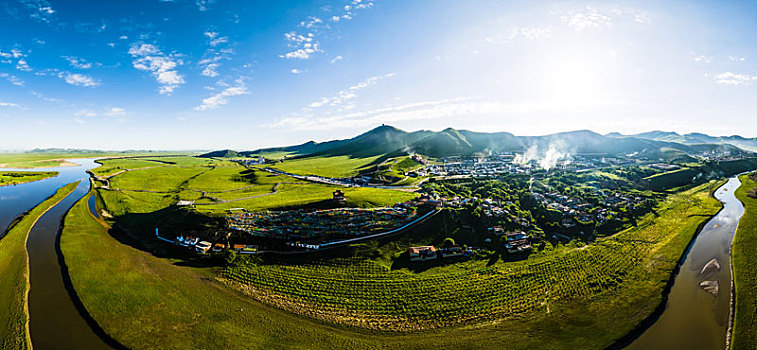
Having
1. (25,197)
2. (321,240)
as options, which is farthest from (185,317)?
(25,197)

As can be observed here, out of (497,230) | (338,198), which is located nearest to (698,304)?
(497,230)

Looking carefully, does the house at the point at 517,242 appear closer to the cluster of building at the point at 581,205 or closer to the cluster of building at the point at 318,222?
the cluster of building at the point at 581,205

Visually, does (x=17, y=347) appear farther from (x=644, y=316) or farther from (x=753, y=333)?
(x=753, y=333)

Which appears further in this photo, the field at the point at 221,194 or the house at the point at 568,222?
the field at the point at 221,194

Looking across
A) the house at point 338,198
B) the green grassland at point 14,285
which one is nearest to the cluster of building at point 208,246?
the green grassland at point 14,285

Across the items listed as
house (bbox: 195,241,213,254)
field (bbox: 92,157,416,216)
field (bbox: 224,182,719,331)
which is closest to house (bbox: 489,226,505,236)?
field (bbox: 224,182,719,331)

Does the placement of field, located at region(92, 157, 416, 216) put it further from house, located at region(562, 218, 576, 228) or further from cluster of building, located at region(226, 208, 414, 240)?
house, located at region(562, 218, 576, 228)
